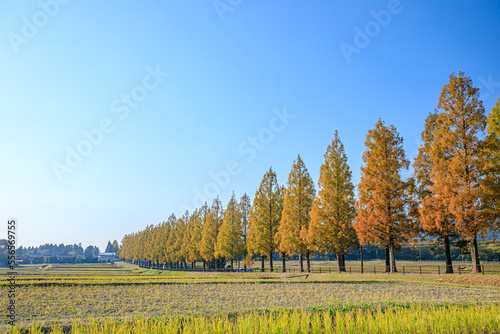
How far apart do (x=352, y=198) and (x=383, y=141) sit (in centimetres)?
739

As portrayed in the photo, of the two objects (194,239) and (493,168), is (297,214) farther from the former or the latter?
(194,239)

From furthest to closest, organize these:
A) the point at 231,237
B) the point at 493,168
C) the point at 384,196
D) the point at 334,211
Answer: the point at 231,237 → the point at 334,211 → the point at 384,196 → the point at 493,168

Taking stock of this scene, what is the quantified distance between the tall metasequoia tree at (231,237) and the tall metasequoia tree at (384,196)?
2569 centimetres

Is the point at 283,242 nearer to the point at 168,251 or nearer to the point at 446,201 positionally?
the point at 446,201

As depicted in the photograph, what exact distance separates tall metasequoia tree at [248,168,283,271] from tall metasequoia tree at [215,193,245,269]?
3502mm

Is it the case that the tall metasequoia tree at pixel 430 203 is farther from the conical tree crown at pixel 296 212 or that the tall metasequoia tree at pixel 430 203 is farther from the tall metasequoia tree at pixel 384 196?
the conical tree crown at pixel 296 212

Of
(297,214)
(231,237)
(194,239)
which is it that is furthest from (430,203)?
(194,239)

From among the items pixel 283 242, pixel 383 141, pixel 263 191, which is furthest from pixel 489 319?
pixel 263 191

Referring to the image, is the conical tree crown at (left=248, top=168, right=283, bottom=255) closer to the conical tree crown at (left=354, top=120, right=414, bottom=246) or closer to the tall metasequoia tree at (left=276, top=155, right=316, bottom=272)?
the tall metasequoia tree at (left=276, top=155, right=316, bottom=272)

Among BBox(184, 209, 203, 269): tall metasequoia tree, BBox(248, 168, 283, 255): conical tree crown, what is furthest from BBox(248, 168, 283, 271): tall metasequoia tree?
BBox(184, 209, 203, 269): tall metasequoia tree

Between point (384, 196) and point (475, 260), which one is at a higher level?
point (384, 196)

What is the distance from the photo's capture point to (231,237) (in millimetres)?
52500

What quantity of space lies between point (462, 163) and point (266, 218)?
27.1m

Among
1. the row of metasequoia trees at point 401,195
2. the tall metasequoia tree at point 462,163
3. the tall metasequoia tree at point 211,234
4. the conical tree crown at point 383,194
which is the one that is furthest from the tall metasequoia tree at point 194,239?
the tall metasequoia tree at point 462,163
